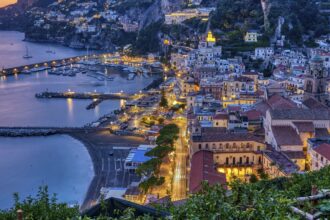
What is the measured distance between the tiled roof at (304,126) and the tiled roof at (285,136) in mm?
171

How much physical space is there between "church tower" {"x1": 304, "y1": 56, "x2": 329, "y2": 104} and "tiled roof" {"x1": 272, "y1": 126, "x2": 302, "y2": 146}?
11.7ft

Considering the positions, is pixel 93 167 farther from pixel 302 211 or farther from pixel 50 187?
pixel 302 211

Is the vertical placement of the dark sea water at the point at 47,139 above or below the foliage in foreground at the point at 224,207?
below

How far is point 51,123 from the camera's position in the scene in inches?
745

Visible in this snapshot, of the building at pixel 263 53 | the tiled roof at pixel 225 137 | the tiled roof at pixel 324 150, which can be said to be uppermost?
the building at pixel 263 53

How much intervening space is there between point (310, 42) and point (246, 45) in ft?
12.5

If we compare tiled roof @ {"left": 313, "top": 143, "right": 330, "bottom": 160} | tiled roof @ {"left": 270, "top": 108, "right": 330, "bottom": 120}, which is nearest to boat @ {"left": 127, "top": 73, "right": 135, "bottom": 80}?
tiled roof @ {"left": 270, "top": 108, "right": 330, "bottom": 120}

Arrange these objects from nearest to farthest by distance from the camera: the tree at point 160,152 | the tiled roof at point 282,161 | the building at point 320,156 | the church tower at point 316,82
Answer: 1. the tiled roof at point 282,161
2. the building at point 320,156
3. the tree at point 160,152
4. the church tower at point 316,82

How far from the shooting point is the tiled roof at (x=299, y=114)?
39.8ft

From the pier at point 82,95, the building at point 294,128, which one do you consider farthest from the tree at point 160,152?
the pier at point 82,95

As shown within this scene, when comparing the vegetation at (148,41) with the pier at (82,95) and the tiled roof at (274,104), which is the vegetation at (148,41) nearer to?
the pier at (82,95)

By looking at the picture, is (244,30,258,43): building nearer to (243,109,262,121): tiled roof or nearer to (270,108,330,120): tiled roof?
(243,109,262,121): tiled roof

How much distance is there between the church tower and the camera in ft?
48.4

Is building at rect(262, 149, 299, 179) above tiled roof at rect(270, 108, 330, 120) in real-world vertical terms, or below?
below
